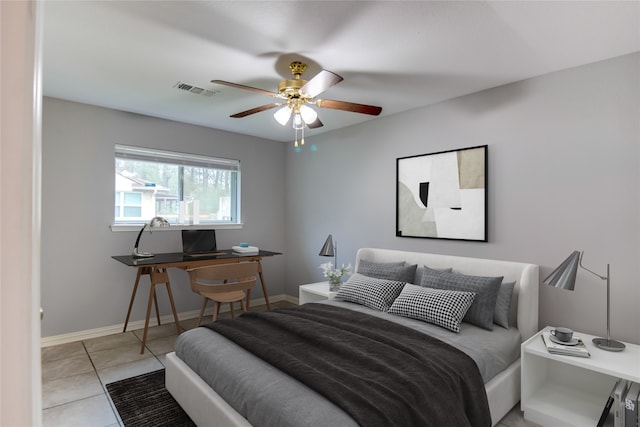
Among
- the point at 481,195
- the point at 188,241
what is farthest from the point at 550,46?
the point at 188,241

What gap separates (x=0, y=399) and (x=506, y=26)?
2533 millimetres

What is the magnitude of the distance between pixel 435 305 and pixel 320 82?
69.0 inches

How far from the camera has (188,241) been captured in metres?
4.14

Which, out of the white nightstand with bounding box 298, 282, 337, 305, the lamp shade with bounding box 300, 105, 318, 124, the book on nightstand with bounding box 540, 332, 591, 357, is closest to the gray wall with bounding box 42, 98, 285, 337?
the white nightstand with bounding box 298, 282, 337, 305

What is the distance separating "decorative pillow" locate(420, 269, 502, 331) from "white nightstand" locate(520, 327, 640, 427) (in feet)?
0.96

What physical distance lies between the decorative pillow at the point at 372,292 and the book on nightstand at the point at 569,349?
1.11 metres

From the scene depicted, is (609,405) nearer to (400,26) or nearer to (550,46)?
(550,46)

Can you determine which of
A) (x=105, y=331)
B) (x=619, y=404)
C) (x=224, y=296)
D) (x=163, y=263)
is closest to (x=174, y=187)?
(x=163, y=263)

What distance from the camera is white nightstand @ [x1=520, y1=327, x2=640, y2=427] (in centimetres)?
198

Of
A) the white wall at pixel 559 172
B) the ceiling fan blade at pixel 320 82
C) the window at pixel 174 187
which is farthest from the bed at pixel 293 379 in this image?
the window at pixel 174 187

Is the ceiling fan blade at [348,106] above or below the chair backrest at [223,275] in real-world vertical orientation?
above

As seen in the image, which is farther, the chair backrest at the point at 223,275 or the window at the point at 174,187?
the window at the point at 174,187

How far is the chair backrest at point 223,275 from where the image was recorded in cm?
331

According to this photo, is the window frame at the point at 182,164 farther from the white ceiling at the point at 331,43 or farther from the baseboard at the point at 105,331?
the baseboard at the point at 105,331
